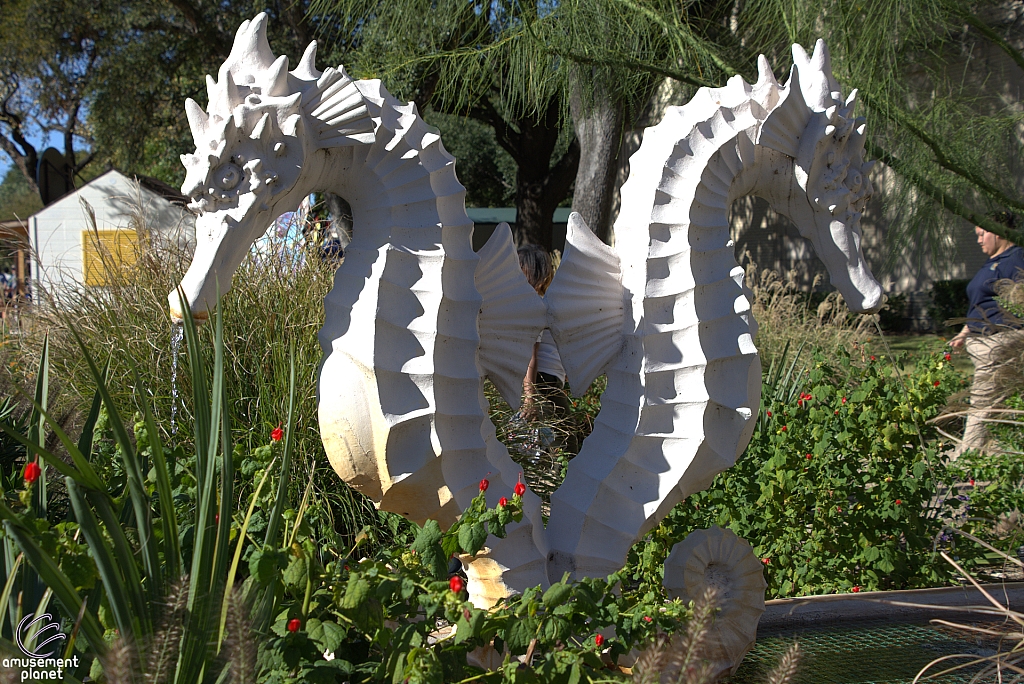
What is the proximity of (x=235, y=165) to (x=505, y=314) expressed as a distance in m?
0.70

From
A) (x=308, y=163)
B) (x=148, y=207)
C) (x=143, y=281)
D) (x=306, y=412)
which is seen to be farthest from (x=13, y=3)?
(x=308, y=163)

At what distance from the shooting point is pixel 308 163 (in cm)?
181

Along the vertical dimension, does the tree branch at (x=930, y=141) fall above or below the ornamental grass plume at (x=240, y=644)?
above

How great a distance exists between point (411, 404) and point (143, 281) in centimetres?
285

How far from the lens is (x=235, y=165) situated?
1.74m

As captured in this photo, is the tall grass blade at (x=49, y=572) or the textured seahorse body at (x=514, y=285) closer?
the tall grass blade at (x=49, y=572)

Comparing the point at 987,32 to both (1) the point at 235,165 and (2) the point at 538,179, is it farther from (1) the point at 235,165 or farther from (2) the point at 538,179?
(2) the point at 538,179

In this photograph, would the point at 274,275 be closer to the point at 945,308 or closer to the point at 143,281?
the point at 143,281

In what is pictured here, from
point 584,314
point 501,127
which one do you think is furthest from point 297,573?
point 501,127

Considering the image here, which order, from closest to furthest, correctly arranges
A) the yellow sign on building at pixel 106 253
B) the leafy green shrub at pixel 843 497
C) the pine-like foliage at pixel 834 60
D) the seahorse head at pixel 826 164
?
the seahorse head at pixel 826 164
the leafy green shrub at pixel 843 497
the pine-like foliage at pixel 834 60
the yellow sign on building at pixel 106 253

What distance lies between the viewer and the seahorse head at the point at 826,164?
217cm

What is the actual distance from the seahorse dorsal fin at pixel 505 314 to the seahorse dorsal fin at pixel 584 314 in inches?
2.0

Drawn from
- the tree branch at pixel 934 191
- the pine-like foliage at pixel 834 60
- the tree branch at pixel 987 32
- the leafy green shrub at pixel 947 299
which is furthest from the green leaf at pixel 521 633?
the leafy green shrub at pixel 947 299

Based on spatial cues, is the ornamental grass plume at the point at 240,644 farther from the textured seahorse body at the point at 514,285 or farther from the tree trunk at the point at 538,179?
the tree trunk at the point at 538,179
